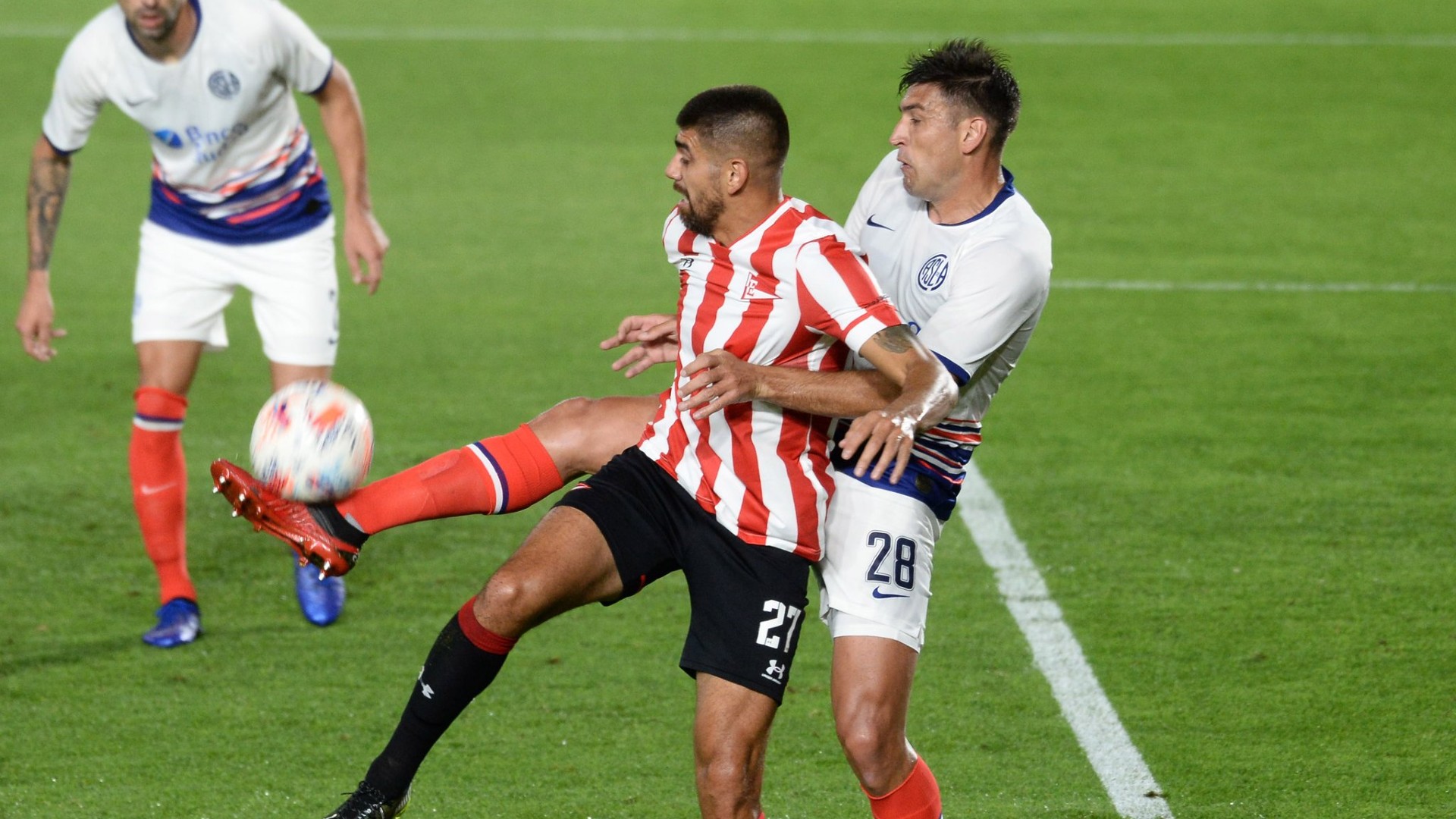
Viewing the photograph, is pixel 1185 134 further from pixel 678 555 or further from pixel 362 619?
pixel 678 555

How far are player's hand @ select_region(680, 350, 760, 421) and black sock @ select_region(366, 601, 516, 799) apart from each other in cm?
76

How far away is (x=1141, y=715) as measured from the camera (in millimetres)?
4766

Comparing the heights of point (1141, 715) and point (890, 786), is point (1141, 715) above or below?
below

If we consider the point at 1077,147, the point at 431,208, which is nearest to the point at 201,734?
the point at 431,208

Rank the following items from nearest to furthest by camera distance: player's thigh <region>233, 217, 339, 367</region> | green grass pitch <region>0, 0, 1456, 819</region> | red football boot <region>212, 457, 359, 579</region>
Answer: red football boot <region>212, 457, 359, 579</region> → green grass pitch <region>0, 0, 1456, 819</region> → player's thigh <region>233, 217, 339, 367</region>

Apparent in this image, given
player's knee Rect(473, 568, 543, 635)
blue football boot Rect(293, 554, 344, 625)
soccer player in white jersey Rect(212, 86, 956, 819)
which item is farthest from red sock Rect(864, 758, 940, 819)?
blue football boot Rect(293, 554, 344, 625)

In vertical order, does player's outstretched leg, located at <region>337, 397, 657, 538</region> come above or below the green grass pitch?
above

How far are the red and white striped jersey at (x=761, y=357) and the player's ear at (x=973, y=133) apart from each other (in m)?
0.38

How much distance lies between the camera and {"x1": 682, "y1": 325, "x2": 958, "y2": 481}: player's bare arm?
132 inches

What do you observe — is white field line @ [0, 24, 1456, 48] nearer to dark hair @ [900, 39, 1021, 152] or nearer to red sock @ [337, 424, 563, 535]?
dark hair @ [900, 39, 1021, 152]

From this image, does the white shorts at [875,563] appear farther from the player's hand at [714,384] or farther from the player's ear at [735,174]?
the player's ear at [735,174]

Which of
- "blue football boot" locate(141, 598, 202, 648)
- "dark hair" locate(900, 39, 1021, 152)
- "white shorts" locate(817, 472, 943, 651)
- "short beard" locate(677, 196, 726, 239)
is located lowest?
"blue football boot" locate(141, 598, 202, 648)

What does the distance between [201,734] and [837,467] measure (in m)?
2.00

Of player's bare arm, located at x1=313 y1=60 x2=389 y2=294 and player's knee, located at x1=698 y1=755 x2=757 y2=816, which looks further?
player's bare arm, located at x1=313 y1=60 x2=389 y2=294
